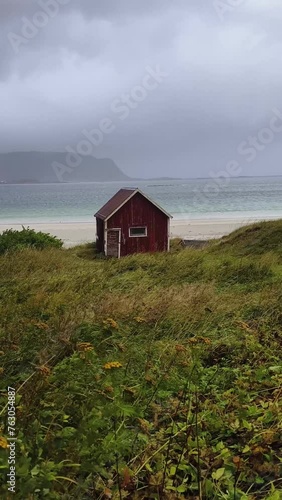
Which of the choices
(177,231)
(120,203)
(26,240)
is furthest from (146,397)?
(177,231)

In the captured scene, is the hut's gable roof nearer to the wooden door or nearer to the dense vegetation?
the wooden door

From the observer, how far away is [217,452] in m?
3.02

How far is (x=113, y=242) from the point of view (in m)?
25.0

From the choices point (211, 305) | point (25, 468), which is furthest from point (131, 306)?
point (25, 468)

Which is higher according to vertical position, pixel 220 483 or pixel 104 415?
pixel 104 415

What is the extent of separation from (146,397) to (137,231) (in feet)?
71.5

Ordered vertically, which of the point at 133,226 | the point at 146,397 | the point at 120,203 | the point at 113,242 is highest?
the point at 120,203

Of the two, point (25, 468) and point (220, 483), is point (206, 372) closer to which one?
point (220, 483)

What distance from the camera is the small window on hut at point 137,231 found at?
25.2 metres

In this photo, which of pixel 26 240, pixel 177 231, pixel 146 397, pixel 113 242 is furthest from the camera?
pixel 177 231

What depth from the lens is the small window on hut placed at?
25.2 m

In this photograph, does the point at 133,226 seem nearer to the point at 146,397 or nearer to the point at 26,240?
the point at 26,240

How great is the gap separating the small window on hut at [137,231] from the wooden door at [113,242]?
28.1 inches

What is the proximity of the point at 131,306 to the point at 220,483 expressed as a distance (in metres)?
3.69
